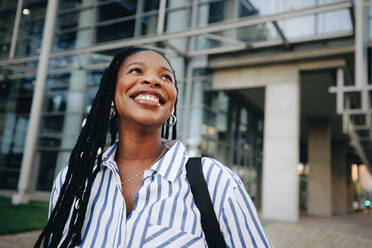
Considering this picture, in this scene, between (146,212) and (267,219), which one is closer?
(146,212)

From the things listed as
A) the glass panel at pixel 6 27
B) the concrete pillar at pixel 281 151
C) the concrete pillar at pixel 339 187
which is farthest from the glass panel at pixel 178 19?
the concrete pillar at pixel 339 187

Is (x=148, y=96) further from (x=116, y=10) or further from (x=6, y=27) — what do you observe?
(x=6, y=27)

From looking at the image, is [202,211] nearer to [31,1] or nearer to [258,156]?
[31,1]

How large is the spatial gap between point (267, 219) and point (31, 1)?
12.8 m

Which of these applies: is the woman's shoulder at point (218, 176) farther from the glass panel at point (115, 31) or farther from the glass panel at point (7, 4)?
the glass panel at point (7, 4)

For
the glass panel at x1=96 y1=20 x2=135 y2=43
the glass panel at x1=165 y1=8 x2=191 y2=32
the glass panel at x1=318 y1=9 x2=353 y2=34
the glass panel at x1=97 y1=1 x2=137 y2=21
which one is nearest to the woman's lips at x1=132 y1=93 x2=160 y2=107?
the glass panel at x1=318 y1=9 x2=353 y2=34

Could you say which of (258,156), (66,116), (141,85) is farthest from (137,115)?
(258,156)

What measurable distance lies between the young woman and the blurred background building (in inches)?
282

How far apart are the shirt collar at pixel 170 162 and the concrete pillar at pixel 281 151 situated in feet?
32.1

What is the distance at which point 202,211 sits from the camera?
1171 millimetres

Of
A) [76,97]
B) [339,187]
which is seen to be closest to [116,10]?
[76,97]

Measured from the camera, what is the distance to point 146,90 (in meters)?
1.39

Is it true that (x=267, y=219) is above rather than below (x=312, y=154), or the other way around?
below

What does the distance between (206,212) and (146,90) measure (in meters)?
0.57
